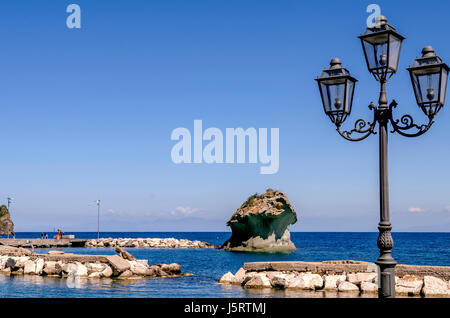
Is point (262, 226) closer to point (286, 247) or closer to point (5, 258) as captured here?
point (286, 247)

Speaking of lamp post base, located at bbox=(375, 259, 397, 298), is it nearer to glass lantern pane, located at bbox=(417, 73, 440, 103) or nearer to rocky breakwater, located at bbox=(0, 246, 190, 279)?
glass lantern pane, located at bbox=(417, 73, 440, 103)

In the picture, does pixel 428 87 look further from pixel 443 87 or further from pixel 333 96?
pixel 333 96

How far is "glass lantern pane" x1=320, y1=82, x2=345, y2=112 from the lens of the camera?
8.48 meters

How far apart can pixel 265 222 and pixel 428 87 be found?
62.5m

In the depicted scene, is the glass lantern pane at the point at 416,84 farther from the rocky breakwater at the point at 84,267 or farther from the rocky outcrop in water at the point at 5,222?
the rocky outcrop in water at the point at 5,222

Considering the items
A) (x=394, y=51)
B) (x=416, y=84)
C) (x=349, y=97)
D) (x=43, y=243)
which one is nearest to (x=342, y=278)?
(x=349, y=97)

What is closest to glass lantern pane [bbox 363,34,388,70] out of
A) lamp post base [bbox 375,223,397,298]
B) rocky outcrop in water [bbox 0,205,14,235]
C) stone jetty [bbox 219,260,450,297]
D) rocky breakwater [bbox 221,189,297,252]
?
lamp post base [bbox 375,223,397,298]

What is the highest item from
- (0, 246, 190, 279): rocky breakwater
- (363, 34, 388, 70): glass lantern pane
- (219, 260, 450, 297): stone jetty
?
(363, 34, 388, 70): glass lantern pane

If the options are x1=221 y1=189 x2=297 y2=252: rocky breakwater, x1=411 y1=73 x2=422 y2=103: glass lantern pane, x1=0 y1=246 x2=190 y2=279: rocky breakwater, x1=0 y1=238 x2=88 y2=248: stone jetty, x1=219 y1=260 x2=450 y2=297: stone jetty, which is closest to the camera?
x1=411 y1=73 x2=422 y2=103: glass lantern pane

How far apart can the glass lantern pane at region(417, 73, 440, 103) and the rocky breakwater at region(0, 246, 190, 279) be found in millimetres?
23163
